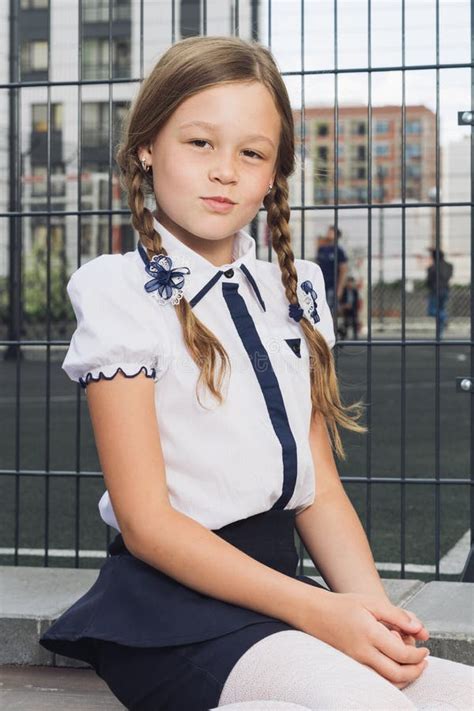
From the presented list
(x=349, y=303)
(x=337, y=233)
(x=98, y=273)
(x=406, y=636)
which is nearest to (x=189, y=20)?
(x=337, y=233)

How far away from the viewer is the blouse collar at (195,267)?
1822mm

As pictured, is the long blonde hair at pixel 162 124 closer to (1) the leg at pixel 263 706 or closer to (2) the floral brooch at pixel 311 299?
(2) the floral brooch at pixel 311 299

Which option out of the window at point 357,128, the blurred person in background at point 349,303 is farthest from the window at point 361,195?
the window at point 357,128

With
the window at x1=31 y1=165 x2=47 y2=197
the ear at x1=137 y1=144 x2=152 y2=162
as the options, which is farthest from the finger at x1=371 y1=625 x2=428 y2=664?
the window at x1=31 y1=165 x2=47 y2=197

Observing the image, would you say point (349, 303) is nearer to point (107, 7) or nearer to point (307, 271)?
point (107, 7)

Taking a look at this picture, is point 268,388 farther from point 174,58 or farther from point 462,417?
point 462,417

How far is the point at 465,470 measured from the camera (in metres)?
6.94

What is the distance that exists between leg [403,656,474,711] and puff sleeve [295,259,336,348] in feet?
1.93

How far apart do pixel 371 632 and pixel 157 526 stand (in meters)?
0.32

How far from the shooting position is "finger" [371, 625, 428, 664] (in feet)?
4.98

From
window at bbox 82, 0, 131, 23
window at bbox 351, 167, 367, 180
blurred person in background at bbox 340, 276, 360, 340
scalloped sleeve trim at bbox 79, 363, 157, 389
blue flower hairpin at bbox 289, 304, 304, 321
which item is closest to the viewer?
Result: scalloped sleeve trim at bbox 79, 363, 157, 389

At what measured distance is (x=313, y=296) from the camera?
1.99 meters

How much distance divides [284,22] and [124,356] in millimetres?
2182

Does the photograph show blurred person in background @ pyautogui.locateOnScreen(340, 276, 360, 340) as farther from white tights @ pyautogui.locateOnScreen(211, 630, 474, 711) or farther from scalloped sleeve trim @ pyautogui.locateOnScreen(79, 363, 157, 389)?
white tights @ pyautogui.locateOnScreen(211, 630, 474, 711)
